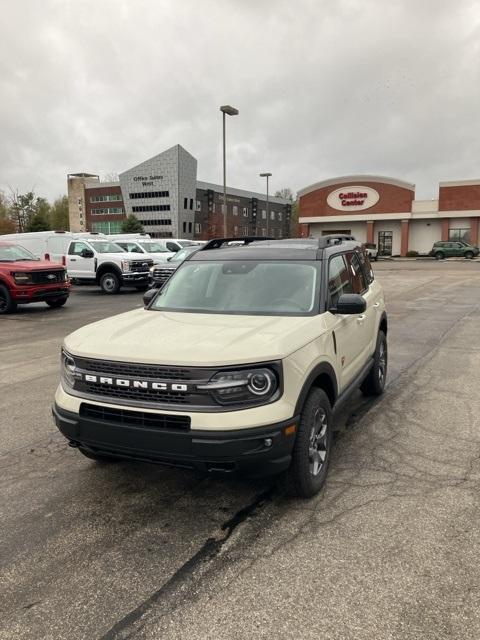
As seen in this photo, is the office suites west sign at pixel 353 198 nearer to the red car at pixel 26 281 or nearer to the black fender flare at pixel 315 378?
the red car at pixel 26 281

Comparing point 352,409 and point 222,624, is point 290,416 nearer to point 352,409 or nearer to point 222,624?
point 222,624

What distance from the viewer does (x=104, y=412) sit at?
320cm

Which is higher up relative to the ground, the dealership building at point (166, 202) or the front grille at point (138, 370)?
the dealership building at point (166, 202)

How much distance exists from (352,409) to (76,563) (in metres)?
3.35

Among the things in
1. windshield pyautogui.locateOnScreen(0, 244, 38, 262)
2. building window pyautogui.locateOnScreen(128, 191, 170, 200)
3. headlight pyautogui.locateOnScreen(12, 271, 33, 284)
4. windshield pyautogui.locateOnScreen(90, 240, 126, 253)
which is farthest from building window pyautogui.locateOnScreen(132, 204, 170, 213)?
headlight pyautogui.locateOnScreen(12, 271, 33, 284)

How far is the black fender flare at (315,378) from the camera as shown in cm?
319

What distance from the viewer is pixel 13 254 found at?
1452 centimetres

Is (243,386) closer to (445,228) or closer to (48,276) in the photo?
(48,276)

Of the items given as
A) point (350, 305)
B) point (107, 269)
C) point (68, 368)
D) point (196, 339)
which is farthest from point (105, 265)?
point (196, 339)

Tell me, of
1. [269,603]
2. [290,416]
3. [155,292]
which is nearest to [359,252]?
[155,292]

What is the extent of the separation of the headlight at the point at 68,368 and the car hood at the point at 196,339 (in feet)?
0.27

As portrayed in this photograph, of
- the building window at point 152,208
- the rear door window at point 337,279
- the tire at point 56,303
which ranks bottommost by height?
the tire at point 56,303

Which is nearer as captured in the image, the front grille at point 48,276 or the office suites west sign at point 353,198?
the front grille at point 48,276

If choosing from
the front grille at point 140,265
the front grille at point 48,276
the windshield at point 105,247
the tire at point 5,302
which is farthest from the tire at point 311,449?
the windshield at point 105,247
